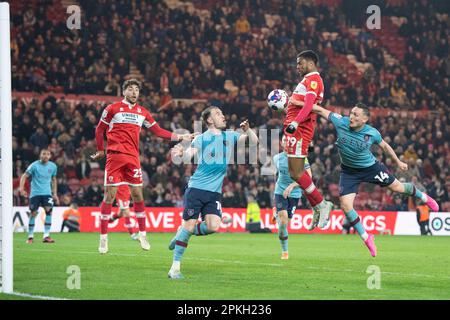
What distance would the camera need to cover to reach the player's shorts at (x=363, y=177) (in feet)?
45.3

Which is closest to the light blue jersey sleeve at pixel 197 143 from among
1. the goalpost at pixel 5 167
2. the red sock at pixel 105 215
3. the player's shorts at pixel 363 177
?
the goalpost at pixel 5 167

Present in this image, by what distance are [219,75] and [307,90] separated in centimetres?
2149

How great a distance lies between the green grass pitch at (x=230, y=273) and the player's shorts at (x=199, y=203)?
91 cm

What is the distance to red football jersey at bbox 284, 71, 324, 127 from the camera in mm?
12891

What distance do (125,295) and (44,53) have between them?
22.6 m

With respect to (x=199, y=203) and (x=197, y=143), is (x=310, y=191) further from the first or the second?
(x=197, y=143)

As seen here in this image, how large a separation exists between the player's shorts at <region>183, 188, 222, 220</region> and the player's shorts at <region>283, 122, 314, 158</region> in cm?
205

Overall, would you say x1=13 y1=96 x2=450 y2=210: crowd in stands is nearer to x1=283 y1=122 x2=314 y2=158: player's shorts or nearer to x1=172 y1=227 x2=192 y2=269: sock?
x1=283 y1=122 x2=314 y2=158: player's shorts

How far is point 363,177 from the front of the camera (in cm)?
1388

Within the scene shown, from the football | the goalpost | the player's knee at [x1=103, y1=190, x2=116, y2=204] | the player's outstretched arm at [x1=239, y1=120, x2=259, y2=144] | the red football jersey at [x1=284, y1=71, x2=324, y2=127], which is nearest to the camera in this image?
the goalpost

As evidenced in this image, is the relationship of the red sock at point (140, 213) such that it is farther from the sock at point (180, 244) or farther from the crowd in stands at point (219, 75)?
the crowd in stands at point (219, 75)

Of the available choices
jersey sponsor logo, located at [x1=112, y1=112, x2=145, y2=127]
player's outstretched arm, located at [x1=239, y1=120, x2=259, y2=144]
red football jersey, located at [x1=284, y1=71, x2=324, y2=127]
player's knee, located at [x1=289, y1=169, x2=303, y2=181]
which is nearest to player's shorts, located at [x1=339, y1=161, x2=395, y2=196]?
player's knee, located at [x1=289, y1=169, x2=303, y2=181]

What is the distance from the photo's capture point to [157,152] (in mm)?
29703
